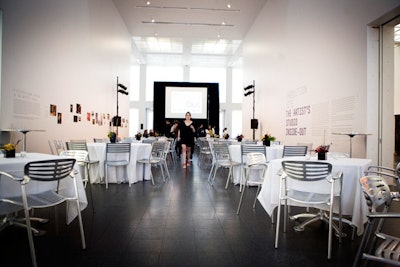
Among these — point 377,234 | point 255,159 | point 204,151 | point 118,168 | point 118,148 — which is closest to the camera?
point 377,234

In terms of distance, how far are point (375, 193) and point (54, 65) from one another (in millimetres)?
6519

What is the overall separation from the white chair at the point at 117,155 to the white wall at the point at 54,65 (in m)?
1.63

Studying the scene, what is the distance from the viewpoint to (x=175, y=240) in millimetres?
2467

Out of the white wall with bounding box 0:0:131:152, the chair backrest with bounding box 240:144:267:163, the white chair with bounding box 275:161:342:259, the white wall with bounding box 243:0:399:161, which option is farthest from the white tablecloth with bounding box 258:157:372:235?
the white wall with bounding box 0:0:131:152

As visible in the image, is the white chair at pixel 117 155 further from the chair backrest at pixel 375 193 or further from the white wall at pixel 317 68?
the white wall at pixel 317 68

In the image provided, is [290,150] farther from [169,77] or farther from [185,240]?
[169,77]

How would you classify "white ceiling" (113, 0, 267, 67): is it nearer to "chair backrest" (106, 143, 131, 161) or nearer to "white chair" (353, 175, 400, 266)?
"chair backrest" (106, 143, 131, 161)

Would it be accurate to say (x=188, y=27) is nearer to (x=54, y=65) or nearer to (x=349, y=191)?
(x=54, y=65)

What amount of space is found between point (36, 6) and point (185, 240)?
18.1ft

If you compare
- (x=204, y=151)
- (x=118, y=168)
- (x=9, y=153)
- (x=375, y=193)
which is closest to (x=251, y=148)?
(x=118, y=168)

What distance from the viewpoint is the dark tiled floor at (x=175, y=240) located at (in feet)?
6.85

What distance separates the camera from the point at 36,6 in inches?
214

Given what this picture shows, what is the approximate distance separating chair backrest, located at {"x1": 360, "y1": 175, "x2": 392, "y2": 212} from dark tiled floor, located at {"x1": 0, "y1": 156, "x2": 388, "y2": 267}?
2.65 feet

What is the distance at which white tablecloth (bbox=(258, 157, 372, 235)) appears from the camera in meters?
2.43
